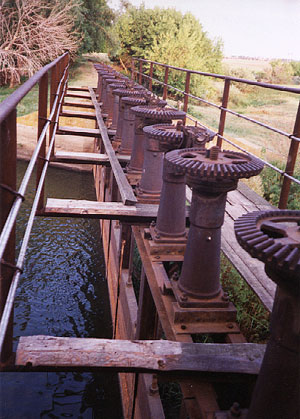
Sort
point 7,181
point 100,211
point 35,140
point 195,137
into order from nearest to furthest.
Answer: point 7,181
point 195,137
point 100,211
point 35,140

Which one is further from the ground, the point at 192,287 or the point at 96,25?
the point at 96,25

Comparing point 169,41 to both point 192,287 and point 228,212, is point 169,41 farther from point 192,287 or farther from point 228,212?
point 192,287

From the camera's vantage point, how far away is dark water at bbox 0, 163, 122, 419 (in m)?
6.36

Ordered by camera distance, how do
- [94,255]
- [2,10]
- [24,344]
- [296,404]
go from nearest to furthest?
[296,404]
[24,344]
[94,255]
[2,10]

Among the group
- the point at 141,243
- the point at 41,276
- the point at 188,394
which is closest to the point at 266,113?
the point at 41,276

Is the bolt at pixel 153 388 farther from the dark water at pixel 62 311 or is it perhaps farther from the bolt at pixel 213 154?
the dark water at pixel 62 311

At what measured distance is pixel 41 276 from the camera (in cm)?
965

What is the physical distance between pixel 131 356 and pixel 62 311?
6803mm

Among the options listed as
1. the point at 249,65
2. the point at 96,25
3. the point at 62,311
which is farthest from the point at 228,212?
the point at 249,65

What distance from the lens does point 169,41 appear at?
27516 mm

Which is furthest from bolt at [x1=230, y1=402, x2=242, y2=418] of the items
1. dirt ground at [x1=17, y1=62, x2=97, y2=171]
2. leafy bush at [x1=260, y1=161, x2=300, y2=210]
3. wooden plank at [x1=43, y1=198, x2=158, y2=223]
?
dirt ground at [x1=17, y1=62, x2=97, y2=171]

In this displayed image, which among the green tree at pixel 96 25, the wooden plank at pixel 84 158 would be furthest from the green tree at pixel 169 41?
the wooden plank at pixel 84 158

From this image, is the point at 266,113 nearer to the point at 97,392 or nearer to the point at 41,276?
the point at 41,276

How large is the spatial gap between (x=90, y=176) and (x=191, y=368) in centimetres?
1555
